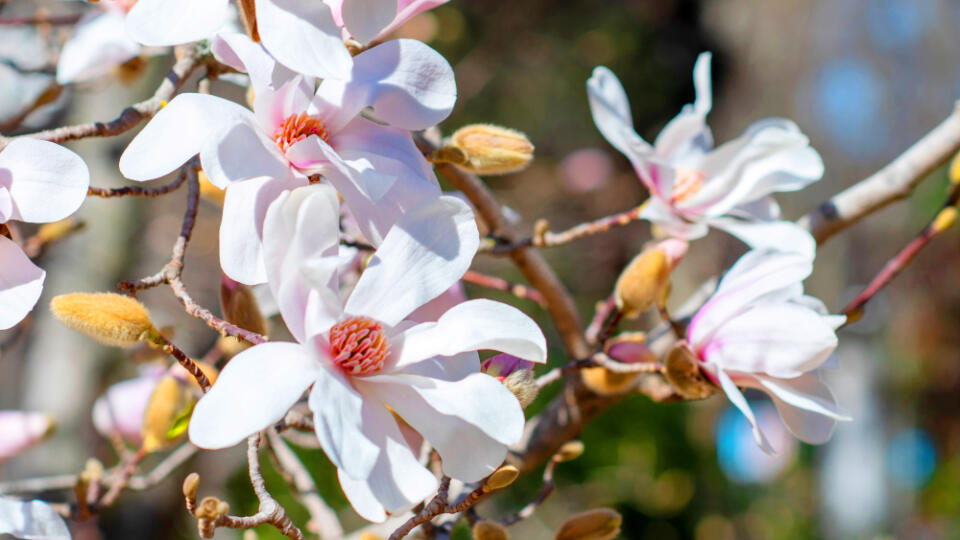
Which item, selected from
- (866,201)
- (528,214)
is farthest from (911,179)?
(528,214)

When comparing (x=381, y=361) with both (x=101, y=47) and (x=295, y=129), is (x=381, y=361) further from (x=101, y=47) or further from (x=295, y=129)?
(x=101, y=47)

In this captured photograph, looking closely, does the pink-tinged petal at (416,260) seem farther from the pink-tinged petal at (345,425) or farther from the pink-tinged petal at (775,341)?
the pink-tinged petal at (775,341)

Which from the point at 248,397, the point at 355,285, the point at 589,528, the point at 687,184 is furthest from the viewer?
the point at 687,184

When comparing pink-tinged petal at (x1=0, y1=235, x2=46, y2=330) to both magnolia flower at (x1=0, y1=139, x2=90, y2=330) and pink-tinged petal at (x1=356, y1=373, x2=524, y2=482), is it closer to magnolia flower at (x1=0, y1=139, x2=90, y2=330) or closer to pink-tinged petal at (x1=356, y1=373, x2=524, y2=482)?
magnolia flower at (x1=0, y1=139, x2=90, y2=330)

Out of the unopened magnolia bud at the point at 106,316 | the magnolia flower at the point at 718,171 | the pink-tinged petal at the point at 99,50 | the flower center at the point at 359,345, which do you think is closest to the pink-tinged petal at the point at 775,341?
the magnolia flower at the point at 718,171

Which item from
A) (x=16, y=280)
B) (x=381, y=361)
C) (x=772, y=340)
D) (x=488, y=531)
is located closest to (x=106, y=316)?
(x=16, y=280)
